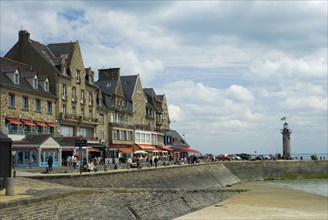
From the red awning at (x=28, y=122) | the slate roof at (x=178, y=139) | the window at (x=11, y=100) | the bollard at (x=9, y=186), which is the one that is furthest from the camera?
the slate roof at (x=178, y=139)

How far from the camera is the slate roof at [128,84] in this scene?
7706 cm

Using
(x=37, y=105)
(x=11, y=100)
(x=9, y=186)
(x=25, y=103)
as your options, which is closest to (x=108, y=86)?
(x=37, y=105)

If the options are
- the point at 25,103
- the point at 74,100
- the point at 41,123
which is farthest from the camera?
the point at 74,100

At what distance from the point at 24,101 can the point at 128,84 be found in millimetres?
34212

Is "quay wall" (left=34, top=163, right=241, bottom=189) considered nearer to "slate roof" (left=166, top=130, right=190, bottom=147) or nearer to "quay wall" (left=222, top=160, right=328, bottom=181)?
"quay wall" (left=222, top=160, right=328, bottom=181)

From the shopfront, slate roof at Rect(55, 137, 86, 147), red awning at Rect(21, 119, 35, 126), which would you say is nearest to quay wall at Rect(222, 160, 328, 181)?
slate roof at Rect(55, 137, 86, 147)

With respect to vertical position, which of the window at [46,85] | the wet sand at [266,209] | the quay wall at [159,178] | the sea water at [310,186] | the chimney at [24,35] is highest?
the chimney at [24,35]

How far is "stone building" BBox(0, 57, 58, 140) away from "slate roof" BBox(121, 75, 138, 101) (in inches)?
1017

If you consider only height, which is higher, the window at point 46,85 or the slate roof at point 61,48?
the slate roof at point 61,48

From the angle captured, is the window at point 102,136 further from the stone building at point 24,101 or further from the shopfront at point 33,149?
the shopfront at point 33,149

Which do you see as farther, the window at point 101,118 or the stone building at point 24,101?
the window at point 101,118

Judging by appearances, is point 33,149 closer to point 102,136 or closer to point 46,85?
point 46,85

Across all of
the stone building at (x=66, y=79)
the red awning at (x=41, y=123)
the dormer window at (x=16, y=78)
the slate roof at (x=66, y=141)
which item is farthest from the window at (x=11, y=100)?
the stone building at (x=66, y=79)

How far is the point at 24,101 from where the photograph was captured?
45.9 meters
